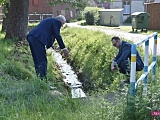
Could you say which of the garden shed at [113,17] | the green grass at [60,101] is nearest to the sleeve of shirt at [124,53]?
Result: the green grass at [60,101]

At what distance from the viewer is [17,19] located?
1534 cm

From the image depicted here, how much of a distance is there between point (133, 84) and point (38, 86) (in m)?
2.70

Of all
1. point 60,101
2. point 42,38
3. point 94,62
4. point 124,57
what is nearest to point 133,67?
point 60,101

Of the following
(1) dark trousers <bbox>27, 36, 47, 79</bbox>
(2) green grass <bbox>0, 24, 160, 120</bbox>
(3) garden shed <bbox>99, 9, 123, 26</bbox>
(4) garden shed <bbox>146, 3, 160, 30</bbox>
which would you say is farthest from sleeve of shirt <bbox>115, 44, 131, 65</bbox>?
(3) garden shed <bbox>99, 9, 123, 26</bbox>

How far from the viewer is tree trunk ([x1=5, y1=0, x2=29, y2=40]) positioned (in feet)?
50.1

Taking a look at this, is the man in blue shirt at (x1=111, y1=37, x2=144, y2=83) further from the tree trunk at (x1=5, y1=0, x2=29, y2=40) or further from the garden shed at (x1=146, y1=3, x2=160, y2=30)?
the garden shed at (x1=146, y1=3, x2=160, y2=30)

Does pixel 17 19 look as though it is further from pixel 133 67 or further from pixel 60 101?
pixel 133 67

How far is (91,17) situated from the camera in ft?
121

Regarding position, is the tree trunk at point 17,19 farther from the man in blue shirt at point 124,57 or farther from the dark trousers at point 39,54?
the man in blue shirt at point 124,57

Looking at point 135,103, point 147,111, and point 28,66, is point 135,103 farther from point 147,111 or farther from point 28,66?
point 28,66

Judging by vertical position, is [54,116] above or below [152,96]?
below

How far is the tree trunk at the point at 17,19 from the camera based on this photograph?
15.3 meters

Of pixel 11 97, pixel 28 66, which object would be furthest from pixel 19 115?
pixel 28 66

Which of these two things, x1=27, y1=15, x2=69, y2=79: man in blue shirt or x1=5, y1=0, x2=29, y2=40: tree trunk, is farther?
x1=5, y1=0, x2=29, y2=40: tree trunk
